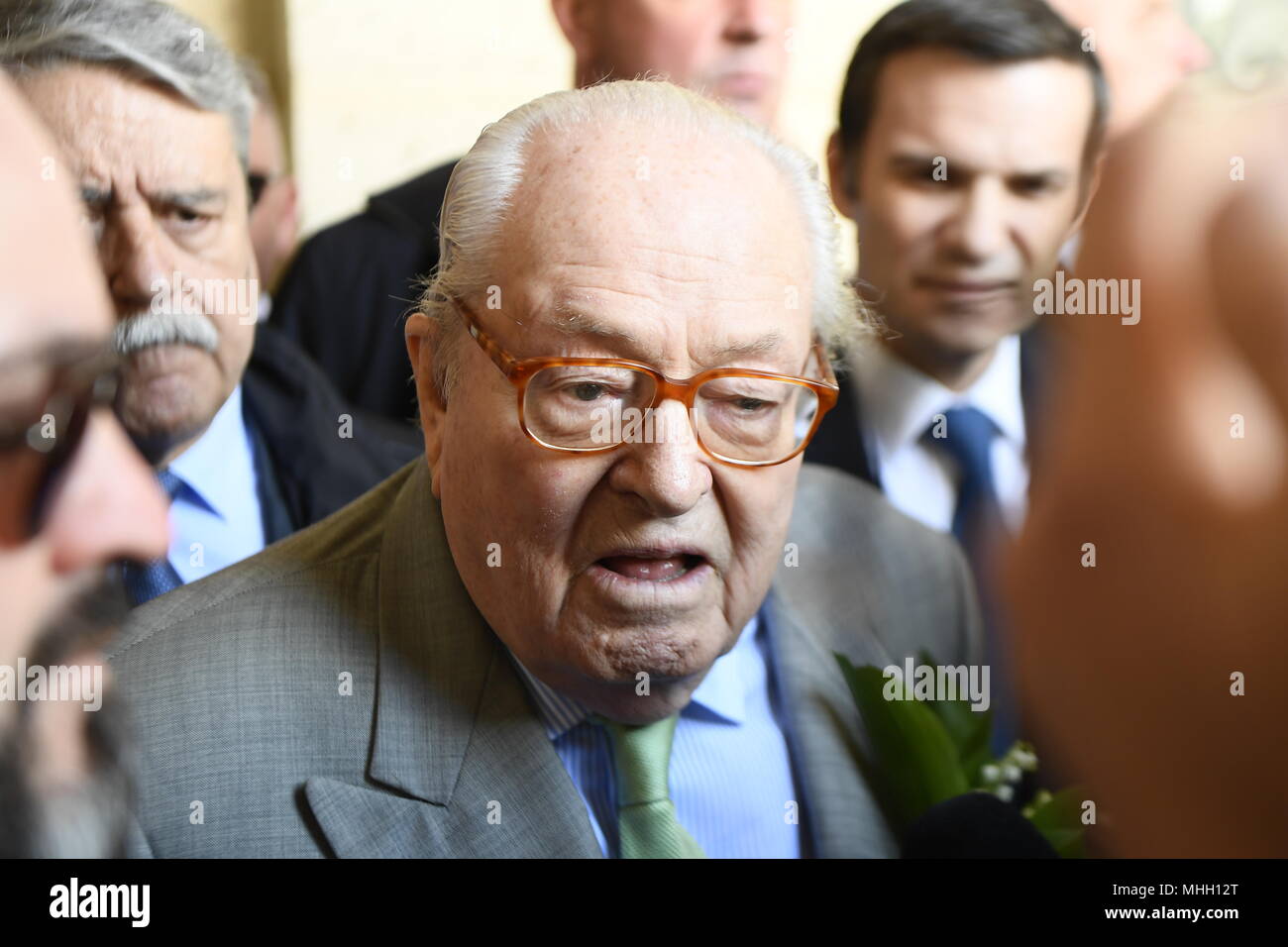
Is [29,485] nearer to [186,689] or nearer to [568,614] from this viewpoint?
[186,689]

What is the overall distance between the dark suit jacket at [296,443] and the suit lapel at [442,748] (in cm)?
18

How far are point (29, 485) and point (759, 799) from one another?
777 millimetres

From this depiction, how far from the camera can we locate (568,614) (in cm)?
113

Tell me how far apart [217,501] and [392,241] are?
351mm

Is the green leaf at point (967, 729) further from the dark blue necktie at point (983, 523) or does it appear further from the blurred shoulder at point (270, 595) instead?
the blurred shoulder at point (270, 595)

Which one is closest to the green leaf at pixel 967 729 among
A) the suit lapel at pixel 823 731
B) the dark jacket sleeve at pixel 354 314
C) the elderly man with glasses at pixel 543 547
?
the suit lapel at pixel 823 731

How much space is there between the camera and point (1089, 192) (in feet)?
4.83

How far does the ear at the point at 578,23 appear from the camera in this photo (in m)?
1.43

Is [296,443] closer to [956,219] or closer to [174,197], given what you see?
[174,197]

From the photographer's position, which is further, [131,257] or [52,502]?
[131,257]

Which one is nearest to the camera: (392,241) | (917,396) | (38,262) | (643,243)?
(38,262)
